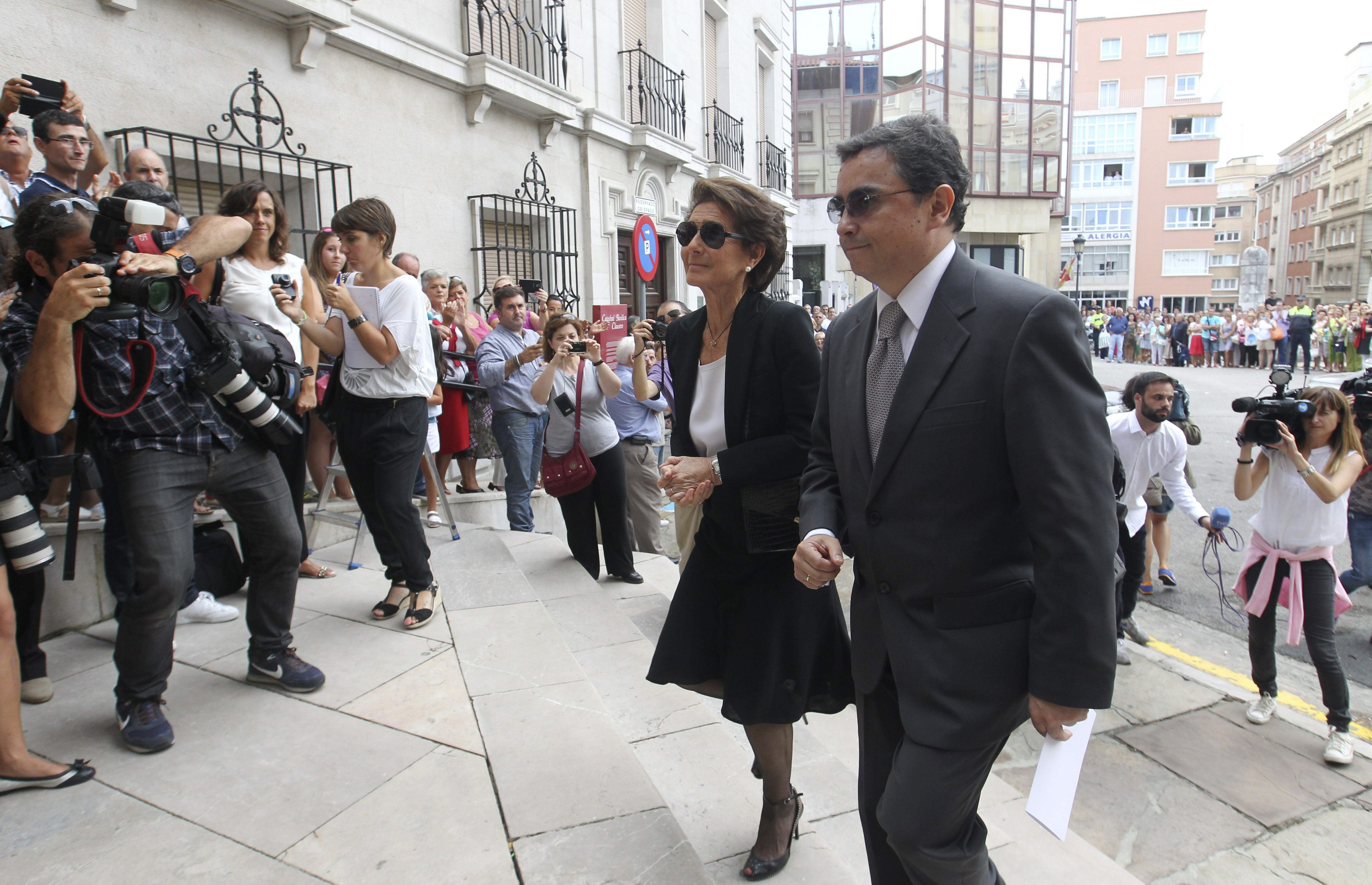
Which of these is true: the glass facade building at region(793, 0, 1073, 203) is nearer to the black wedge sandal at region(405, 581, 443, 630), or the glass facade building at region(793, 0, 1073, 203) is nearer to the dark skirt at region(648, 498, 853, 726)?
the black wedge sandal at region(405, 581, 443, 630)

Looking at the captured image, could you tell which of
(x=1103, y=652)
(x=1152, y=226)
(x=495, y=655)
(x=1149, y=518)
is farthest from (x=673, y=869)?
(x=1152, y=226)

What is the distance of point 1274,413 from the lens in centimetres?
443

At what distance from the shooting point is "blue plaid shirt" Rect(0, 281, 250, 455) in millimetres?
2660

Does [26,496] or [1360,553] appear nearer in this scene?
[26,496]

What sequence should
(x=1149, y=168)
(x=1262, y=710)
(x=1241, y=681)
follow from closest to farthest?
(x=1262, y=710) → (x=1241, y=681) → (x=1149, y=168)

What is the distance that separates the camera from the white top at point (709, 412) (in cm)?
255

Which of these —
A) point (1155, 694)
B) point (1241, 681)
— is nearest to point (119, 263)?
point (1155, 694)

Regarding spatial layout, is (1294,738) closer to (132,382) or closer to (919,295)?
(919,295)

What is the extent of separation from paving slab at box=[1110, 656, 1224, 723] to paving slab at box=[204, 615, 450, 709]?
363 centimetres

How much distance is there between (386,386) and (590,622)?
176 centimetres

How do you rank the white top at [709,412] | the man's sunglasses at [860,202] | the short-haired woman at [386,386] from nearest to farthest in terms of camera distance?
the man's sunglasses at [860,202]
the white top at [709,412]
the short-haired woman at [386,386]

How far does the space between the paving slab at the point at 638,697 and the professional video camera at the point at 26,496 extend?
2.05 meters

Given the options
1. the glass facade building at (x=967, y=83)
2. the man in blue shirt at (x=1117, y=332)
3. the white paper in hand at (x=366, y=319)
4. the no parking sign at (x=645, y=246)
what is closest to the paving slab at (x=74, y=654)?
the white paper in hand at (x=366, y=319)

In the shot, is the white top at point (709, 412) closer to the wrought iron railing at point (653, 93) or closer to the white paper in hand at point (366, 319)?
the white paper in hand at point (366, 319)
